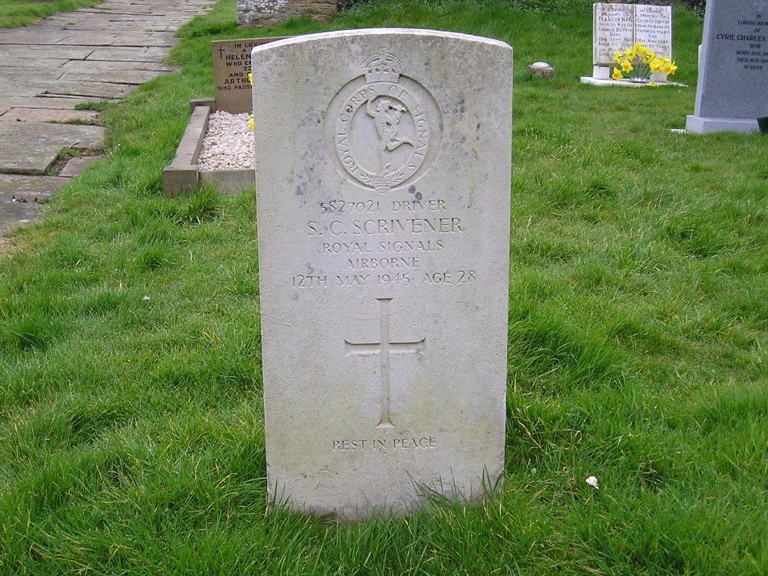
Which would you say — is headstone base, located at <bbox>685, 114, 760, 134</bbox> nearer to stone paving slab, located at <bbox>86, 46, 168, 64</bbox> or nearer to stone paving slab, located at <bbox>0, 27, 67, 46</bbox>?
stone paving slab, located at <bbox>86, 46, 168, 64</bbox>

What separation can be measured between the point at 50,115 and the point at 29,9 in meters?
9.24

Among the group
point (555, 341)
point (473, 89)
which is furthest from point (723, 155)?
point (473, 89)

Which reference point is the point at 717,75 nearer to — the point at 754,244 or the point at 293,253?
the point at 754,244

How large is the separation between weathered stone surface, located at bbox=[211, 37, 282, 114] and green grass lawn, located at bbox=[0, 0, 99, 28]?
8426 millimetres

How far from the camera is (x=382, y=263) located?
252 cm

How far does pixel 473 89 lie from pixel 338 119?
1.41 ft

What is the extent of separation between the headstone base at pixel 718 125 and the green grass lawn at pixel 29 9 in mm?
12816

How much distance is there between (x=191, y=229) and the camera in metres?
5.25

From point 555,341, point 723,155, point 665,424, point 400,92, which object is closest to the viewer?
point 400,92

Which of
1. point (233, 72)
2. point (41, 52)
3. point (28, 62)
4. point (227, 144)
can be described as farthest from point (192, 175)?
point (41, 52)

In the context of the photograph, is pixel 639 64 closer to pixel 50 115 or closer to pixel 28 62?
pixel 50 115

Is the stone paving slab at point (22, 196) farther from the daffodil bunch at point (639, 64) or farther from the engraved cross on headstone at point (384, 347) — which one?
the daffodil bunch at point (639, 64)

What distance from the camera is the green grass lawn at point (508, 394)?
2.39m

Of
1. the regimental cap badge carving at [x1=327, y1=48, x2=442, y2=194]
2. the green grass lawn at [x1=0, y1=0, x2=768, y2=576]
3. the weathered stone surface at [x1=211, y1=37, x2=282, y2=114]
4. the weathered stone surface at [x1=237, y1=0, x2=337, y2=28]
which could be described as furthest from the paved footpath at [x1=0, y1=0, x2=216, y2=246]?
the regimental cap badge carving at [x1=327, y1=48, x2=442, y2=194]
